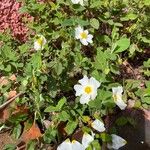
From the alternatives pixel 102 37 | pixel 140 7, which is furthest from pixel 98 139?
pixel 140 7

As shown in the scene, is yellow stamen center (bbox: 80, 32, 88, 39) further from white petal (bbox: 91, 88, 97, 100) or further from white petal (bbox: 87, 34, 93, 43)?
white petal (bbox: 91, 88, 97, 100)

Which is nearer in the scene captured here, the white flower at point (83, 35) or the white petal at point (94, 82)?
the white petal at point (94, 82)

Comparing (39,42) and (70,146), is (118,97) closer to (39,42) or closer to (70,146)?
(70,146)

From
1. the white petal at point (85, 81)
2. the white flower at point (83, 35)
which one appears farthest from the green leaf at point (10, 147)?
the white flower at point (83, 35)

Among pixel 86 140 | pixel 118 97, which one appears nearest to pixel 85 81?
pixel 118 97

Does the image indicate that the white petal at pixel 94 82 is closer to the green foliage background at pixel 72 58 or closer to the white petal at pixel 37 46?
the green foliage background at pixel 72 58
